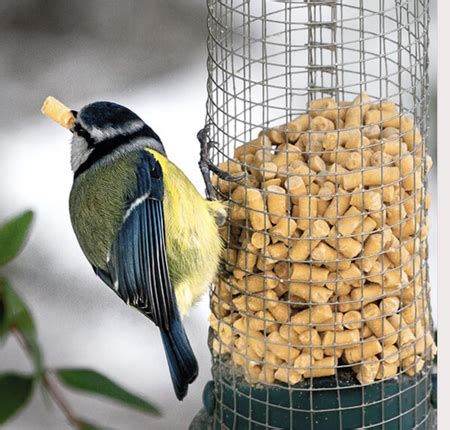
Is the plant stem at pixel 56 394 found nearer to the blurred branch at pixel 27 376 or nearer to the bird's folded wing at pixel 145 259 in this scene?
the blurred branch at pixel 27 376

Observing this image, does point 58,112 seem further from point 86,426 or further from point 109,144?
point 86,426

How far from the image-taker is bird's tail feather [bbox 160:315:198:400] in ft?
5.71

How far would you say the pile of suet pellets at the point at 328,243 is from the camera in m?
1.62

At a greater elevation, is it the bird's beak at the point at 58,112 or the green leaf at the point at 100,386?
the bird's beak at the point at 58,112

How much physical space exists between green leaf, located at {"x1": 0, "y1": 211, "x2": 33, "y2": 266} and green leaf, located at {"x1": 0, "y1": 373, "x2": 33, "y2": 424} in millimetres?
76

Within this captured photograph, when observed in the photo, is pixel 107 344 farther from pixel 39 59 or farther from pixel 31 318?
pixel 31 318

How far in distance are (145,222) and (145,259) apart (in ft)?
0.24

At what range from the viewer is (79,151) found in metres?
1.87

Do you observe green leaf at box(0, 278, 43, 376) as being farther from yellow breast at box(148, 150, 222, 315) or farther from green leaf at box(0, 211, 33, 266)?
yellow breast at box(148, 150, 222, 315)

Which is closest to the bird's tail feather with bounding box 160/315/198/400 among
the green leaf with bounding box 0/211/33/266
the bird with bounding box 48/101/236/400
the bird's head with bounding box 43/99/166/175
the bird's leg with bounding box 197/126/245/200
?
the bird with bounding box 48/101/236/400

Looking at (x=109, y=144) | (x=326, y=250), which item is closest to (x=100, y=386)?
(x=326, y=250)

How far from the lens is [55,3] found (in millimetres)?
2201

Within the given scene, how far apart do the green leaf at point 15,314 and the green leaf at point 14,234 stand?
20 mm

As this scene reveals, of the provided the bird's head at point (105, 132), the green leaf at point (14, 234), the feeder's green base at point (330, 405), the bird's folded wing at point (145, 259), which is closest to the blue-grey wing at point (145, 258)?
the bird's folded wing at point (145, 259)
